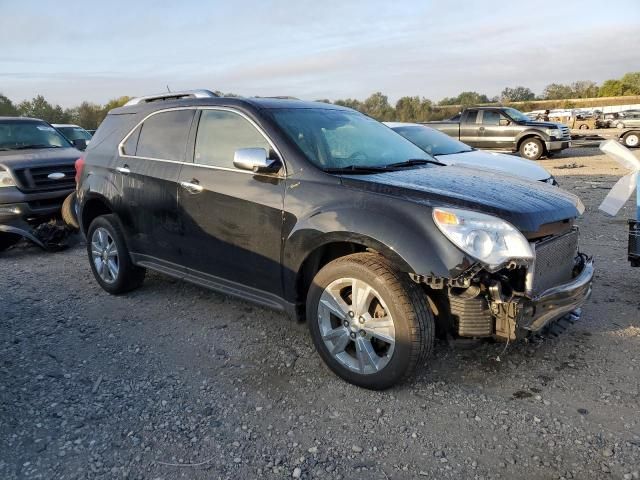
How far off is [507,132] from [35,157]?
14.0m

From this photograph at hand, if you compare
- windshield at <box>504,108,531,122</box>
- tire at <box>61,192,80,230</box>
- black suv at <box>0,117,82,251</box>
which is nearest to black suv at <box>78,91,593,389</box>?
tire at <box>61,192,80,230</box>

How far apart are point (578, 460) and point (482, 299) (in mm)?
939

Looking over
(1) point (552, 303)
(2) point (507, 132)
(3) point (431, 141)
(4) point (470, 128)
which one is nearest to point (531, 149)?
(2) point (507, 132)

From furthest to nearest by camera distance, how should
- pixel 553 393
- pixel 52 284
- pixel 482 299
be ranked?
pixel 52 284, pixel 553 393, pixel 482 299

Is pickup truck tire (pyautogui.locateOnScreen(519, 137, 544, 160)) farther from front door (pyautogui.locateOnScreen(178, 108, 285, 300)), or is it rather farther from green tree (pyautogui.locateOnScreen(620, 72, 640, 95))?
green tree (pyautogui.locateOnScreen(620, 72, 640, 95))

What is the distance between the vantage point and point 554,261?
11.0ft

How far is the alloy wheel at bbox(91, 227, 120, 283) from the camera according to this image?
5223 millimetres

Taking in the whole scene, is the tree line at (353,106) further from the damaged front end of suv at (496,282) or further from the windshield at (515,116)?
the damaged front end of suv at (496,282)

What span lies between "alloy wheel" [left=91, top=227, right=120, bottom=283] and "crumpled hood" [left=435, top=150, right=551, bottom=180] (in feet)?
14.9

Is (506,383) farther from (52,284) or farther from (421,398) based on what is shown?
(52,284)

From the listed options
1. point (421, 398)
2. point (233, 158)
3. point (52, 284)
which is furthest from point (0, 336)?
point (421, 398)

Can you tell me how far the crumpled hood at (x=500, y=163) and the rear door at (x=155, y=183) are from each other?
411 centimetres

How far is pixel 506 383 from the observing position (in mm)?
3404

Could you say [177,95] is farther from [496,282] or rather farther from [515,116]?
[515,116]
